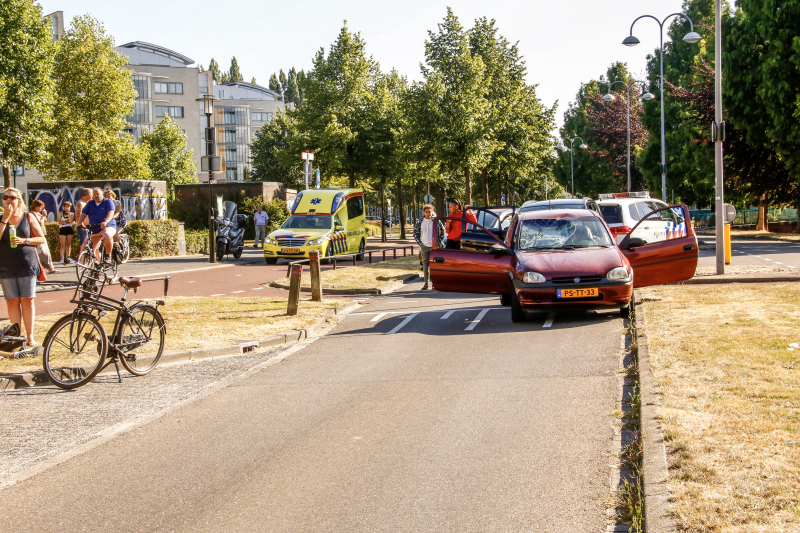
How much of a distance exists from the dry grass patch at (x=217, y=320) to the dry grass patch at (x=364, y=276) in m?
2.85

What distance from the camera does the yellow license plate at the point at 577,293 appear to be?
11984 mm

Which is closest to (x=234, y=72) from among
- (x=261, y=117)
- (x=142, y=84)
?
(x=261, y=117)

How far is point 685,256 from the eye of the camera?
1301cm

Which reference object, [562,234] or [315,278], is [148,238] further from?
[562,234]

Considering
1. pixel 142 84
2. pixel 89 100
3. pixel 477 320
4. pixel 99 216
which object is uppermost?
pixel 142 84

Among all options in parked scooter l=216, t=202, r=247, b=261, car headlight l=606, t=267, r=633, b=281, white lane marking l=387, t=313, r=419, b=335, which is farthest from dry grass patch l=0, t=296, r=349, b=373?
parked scooter l=216, t=202, r=247, b=261

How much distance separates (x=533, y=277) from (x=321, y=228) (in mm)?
16414

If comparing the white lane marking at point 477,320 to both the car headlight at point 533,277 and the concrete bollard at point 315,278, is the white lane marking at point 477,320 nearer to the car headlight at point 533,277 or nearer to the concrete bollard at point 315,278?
the car headlight at point 533,277

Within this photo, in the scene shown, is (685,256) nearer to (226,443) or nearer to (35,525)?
(226,443)

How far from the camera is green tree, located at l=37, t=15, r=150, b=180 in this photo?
4806cm

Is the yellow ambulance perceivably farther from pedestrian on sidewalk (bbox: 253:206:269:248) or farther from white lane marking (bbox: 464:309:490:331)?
white lane marking (bbox: 464:309:490:331)

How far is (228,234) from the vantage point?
94.5 feet

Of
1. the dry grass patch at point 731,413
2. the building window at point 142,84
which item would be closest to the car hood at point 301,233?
the dry grass patch at point 731,413

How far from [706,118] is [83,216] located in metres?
32.7
